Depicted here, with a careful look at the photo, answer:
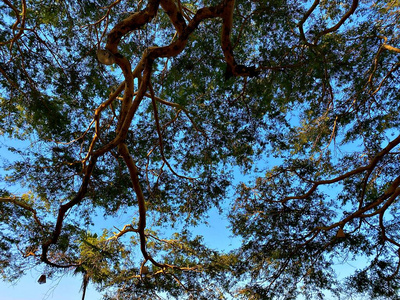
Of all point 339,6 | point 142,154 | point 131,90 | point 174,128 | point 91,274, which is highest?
point 339,6

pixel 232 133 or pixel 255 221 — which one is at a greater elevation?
pixel 232 133

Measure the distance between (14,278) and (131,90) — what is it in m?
4.00

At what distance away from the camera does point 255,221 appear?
16.1ft

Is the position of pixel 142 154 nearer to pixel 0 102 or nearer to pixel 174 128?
pixel 174 128

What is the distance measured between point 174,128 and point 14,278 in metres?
3.71

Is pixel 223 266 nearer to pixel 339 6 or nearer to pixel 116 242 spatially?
pixel 116 242

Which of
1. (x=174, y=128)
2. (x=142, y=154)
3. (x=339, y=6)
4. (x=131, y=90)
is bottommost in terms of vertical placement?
(x=131, y=90)

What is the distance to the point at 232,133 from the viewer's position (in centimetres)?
518

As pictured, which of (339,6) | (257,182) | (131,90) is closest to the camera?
(131,90)

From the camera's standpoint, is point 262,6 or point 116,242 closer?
point 262,6

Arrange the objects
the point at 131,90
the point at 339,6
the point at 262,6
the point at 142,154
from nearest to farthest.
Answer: the point at 131,90 < the point at 262,6 < the point at 339,6 < the point at 142,154

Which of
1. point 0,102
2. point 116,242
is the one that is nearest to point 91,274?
point 116,242

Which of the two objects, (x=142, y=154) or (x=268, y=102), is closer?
(x=268, y=102)

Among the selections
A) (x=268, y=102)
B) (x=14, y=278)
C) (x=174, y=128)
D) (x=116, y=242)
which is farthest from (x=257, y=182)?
(x=14, y=278)
